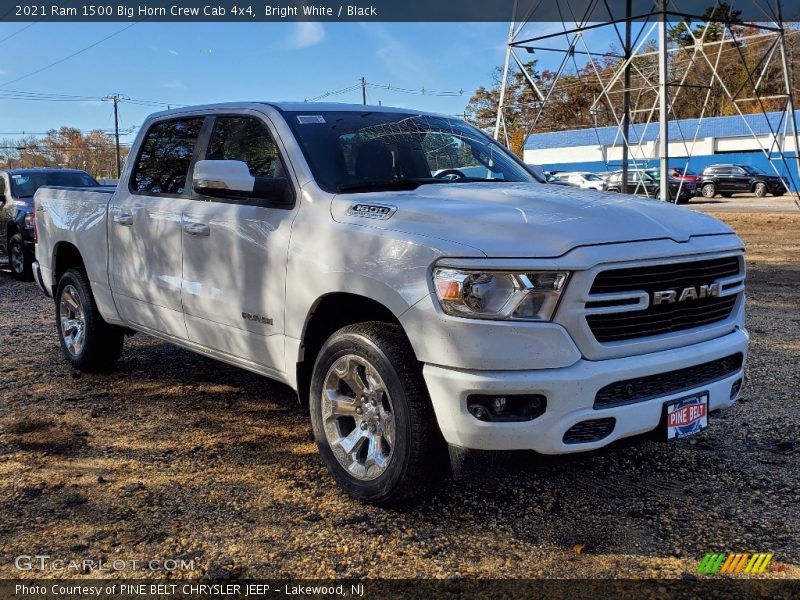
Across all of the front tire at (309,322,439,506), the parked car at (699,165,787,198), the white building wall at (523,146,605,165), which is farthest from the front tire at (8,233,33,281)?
the white building wall at (523,146,605,165)

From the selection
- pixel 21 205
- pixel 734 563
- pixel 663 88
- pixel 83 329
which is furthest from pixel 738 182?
pixel 734 563

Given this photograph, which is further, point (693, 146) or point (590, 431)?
point (693, 146)

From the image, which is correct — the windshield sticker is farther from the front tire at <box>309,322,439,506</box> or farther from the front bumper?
the front bumper

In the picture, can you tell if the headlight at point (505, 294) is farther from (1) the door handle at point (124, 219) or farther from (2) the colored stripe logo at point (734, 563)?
(1) the door handle at point (124, 219)

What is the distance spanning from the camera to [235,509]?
12.1 feet

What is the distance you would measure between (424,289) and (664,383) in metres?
1.14

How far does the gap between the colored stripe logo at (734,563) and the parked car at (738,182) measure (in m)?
37.4

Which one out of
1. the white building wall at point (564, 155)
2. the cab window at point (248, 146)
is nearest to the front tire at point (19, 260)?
the cab window at point (248, 146)

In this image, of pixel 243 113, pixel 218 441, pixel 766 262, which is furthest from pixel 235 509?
pixel 766 262

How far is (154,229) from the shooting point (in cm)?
505

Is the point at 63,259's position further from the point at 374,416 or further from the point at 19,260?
the point at 19,260

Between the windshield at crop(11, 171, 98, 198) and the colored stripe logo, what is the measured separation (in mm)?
12176

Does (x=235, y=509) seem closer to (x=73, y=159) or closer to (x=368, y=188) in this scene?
(x=368, y=188)

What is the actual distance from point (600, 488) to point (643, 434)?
2.42 feet
